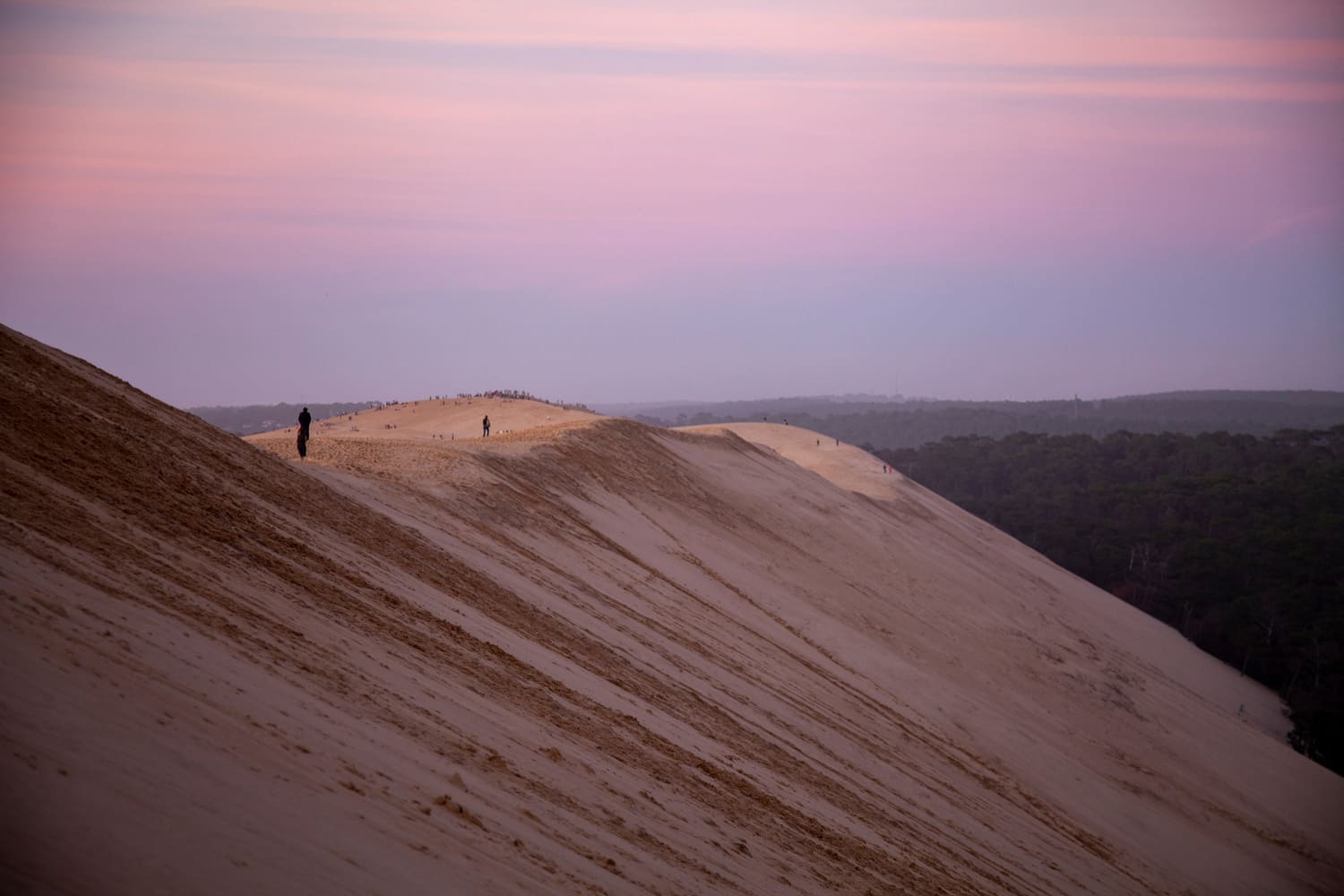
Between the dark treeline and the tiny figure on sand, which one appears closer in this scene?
the tiny figure on sand

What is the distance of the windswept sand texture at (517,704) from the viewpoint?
4.72m

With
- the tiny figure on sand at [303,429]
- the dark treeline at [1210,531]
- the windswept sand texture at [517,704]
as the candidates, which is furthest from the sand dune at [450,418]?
the dark treeline at [1210,531]

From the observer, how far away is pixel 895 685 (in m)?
15.7

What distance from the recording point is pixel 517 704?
815 centimetres

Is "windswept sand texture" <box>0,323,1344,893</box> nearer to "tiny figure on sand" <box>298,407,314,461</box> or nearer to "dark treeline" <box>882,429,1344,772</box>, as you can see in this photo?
"tiny figure on sand" <box>298,407,314,461</box>

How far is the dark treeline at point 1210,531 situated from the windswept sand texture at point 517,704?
1859cm

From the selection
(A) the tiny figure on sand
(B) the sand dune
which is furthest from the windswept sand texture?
(B) the sand dune

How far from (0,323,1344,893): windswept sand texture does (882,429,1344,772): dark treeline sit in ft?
61.0

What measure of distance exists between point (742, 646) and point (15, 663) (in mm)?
10357

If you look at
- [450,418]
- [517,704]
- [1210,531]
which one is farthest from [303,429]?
[1210,531]

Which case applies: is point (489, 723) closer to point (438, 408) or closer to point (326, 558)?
point (326, 558)

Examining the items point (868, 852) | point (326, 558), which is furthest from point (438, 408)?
point (868, 852)

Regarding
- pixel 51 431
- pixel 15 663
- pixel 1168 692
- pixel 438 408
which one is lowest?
pixel 1168 692

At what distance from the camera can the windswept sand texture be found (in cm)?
472
